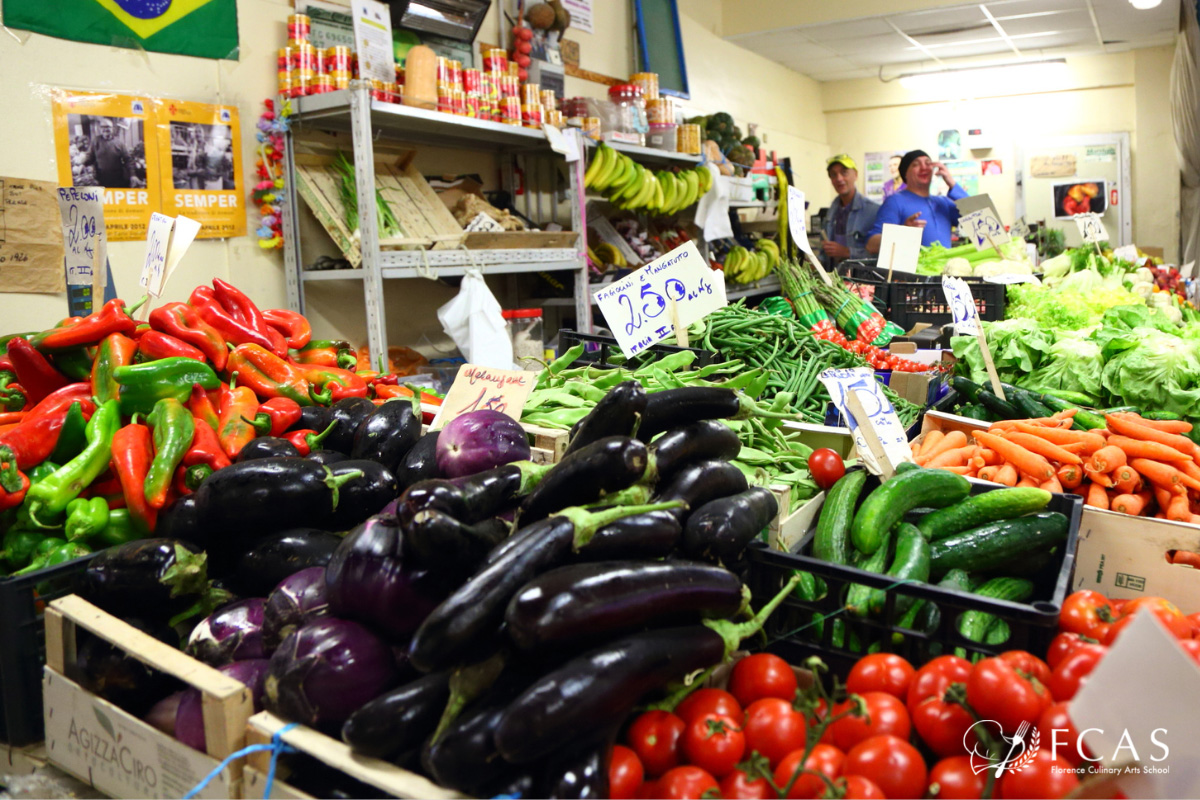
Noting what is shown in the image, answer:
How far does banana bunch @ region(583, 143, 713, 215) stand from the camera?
189 inches

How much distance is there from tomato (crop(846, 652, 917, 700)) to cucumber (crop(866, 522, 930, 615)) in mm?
128

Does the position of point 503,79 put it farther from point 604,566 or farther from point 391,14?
point 604,566

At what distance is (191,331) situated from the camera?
1990mm

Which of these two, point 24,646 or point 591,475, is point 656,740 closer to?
point 591,475

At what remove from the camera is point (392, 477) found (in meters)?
1.62

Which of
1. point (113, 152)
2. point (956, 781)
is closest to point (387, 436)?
point (956, 781)

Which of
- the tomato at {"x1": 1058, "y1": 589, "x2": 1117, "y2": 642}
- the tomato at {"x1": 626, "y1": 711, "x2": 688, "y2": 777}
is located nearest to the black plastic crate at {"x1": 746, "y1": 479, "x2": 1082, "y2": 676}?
the tomato at {"x1": 1058, "y1": 589, "x2": 1117, "y2": 642}

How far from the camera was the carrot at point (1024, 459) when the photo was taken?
198cm

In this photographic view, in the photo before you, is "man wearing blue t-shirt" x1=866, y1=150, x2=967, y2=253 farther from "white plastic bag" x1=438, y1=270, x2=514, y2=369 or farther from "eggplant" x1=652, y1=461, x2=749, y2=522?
"eggplant" x1=652, y1=461, x2=749, y2=522

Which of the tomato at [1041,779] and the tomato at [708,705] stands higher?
the tomato at [708,705]

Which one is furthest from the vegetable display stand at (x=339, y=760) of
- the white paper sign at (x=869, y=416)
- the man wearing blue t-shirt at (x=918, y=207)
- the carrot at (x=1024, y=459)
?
the man wearing blue t-shirt at (x=918, y=207)

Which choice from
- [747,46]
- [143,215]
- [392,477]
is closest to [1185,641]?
[392,477]

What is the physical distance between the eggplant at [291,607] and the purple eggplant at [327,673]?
98 mm

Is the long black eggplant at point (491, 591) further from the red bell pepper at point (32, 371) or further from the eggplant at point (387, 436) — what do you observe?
the red bell pepper at point (32, 371)
